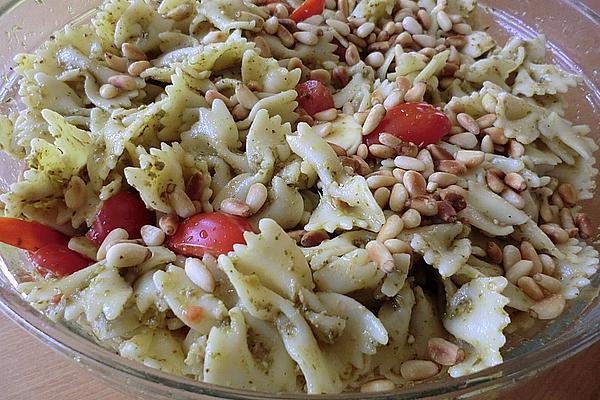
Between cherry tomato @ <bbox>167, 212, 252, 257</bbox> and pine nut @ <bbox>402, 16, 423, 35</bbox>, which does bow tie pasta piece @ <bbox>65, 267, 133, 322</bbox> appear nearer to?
cherry tomato @ <bbox>167, 212, 252, 257</bbox>

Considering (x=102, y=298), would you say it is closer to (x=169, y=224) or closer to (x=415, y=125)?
(x=169, y=224)

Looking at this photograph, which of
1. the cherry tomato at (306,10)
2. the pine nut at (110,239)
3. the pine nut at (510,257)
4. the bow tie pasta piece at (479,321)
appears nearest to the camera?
the bow tie pasta piece at (479,321)

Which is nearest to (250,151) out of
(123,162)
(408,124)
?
(123,162)

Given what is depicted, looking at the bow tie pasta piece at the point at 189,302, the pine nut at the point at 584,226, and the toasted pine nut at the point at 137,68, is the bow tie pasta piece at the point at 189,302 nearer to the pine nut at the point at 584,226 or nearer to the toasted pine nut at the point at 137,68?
the toasted pine nut at the point at 137,68

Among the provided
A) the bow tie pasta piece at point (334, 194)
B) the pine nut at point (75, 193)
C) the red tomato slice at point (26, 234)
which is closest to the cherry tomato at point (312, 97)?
the bow tie pasta piece at point (334, 194)

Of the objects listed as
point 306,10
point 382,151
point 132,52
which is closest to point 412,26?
point 306,10

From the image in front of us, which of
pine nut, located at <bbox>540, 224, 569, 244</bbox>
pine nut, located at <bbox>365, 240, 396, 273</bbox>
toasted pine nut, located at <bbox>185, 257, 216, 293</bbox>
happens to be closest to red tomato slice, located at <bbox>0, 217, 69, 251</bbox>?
toasted pine nut, located at <bbox>185, 257, 216, 293</bbox>

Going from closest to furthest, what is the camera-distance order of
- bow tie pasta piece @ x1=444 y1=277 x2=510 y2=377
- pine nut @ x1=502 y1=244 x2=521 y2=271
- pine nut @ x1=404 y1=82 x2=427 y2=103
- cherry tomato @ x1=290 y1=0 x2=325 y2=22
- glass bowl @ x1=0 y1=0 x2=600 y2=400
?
glass bowl @ x1=0 y1=0 x2=600 y2=400 < bow tie pasta piece @ x1=444 y1=277 x2=510 y2=377 < pine nut @ x1=502 y1=244 x2=521 y2=271 < pine nut @ x1=404 y1=82 x2=427 y2=103 < cherry tomato @ x1=290 y1=0 x2=325 y2=22
